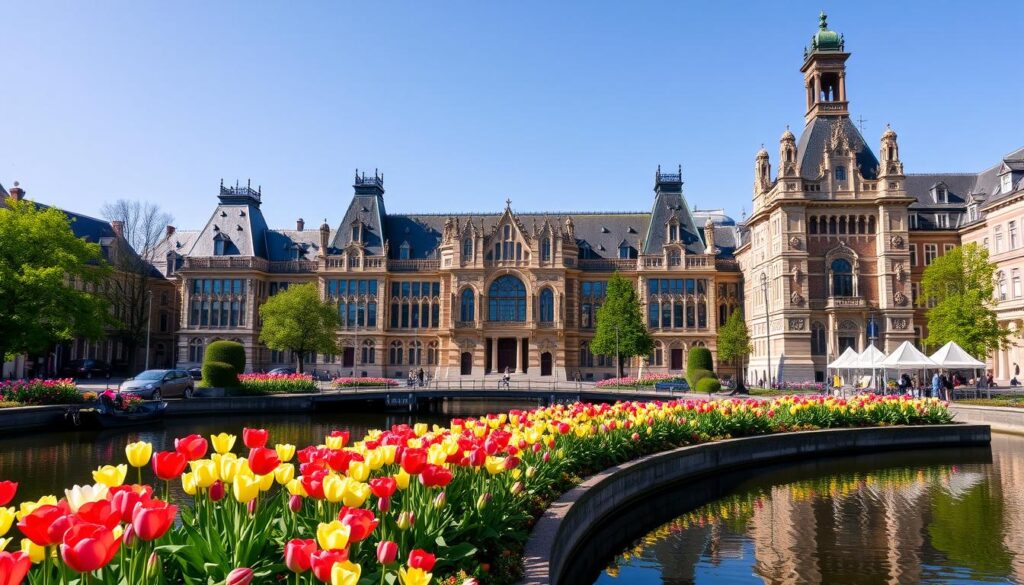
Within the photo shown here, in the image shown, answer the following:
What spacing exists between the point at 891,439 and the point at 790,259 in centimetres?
3115

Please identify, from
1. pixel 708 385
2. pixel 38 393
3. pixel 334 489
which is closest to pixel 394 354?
pixel 708 385

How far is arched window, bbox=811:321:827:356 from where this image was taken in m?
54.1

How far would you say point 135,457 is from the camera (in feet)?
16.7

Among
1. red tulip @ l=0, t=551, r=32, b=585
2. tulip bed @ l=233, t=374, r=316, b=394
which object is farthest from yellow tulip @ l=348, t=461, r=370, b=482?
tulip bed @ l=233, t=374, r=316, b=394

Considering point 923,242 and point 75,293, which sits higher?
point 923,242

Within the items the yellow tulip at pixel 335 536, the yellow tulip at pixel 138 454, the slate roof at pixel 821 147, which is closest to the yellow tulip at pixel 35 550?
the yellow tulip at pixel 138 454

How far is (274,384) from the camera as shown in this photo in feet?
142

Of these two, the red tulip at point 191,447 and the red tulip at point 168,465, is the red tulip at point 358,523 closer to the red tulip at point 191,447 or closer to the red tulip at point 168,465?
the red tulip at point 168,465

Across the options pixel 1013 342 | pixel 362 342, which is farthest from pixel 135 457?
pixel 362 342

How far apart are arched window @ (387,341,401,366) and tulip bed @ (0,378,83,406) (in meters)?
39.1

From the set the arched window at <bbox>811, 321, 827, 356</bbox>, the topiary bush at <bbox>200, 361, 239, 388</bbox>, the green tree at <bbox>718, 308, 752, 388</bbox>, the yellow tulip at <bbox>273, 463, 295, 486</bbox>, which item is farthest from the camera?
the green tree at <bbox>718, 308, 752, 388</bbox>

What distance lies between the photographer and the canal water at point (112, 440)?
1739cm

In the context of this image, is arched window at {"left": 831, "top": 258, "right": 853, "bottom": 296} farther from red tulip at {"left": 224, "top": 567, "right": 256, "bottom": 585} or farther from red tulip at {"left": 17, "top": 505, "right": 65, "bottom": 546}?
red tulip at {"left": 17, "top": 505, "right": 65, "bottom": 546}

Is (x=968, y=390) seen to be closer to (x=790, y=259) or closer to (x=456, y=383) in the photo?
(x=790, y=259)
